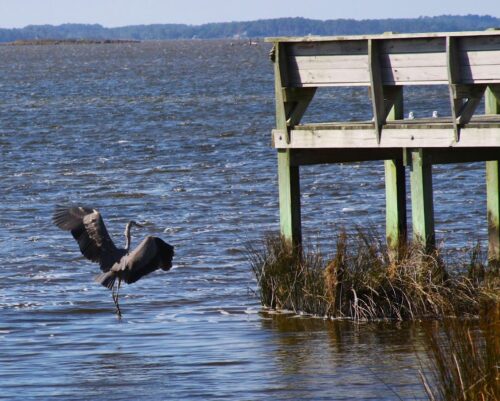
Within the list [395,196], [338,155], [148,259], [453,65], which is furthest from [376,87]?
[148,259]

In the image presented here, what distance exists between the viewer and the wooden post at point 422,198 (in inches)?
416

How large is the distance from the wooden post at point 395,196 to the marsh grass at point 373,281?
0.31 meters

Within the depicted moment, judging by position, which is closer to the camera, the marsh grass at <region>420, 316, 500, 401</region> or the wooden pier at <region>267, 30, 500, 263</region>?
the marsh grass at <region>420, 316, 500, 401</region>

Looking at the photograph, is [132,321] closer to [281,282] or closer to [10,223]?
[281,282]

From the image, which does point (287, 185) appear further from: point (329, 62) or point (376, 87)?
point (376, 87)

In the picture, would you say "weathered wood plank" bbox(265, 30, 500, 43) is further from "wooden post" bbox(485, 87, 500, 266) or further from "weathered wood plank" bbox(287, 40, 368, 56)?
"wooden post" bbox(485, 87, 500, 266)

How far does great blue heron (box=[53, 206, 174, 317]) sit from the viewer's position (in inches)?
466

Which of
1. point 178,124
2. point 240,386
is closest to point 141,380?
point 240,386

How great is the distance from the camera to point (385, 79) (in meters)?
10.6

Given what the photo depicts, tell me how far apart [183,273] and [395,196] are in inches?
164

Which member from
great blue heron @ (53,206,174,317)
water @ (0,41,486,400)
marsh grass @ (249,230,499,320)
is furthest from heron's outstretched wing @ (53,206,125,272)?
marsh grass @ (249,230,499,320)

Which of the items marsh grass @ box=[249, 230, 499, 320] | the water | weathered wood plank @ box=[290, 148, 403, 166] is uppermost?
weathered wood plank @ box=[290, 148, 403, 166]

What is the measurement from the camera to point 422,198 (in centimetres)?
1061

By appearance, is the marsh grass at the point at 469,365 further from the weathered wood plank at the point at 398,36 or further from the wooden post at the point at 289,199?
the wooden post at the point at 289,199
